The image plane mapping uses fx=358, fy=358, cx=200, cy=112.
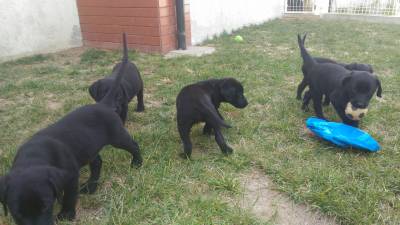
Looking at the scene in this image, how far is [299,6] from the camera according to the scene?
15711 mm

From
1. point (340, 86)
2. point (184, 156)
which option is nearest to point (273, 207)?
point (184, 156)

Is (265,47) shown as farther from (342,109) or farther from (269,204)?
(269,204)

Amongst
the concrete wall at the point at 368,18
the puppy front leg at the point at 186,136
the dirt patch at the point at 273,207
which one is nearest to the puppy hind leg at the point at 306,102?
the dirt patch at the point at 273,207

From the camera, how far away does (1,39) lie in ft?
25.7

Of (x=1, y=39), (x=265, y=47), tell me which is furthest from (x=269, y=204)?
(x=1, y=39)

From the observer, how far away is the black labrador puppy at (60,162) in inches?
85.0

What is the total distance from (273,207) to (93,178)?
5.22 ft

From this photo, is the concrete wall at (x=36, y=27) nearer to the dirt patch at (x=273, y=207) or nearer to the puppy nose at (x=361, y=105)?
the dirt patch at (x=273, y=207)

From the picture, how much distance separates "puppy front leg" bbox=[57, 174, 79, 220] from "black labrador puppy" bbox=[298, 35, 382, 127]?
2.88 metres

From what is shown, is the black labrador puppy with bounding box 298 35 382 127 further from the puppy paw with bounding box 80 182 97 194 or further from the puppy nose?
the puppy paw with bounding box 80 182 97 194

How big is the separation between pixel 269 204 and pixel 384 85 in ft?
12.6

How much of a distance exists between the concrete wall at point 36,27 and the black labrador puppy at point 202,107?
5.98 m

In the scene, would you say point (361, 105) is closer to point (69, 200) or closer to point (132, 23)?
point (69, 200)

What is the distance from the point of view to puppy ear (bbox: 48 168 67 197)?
2230 mm
